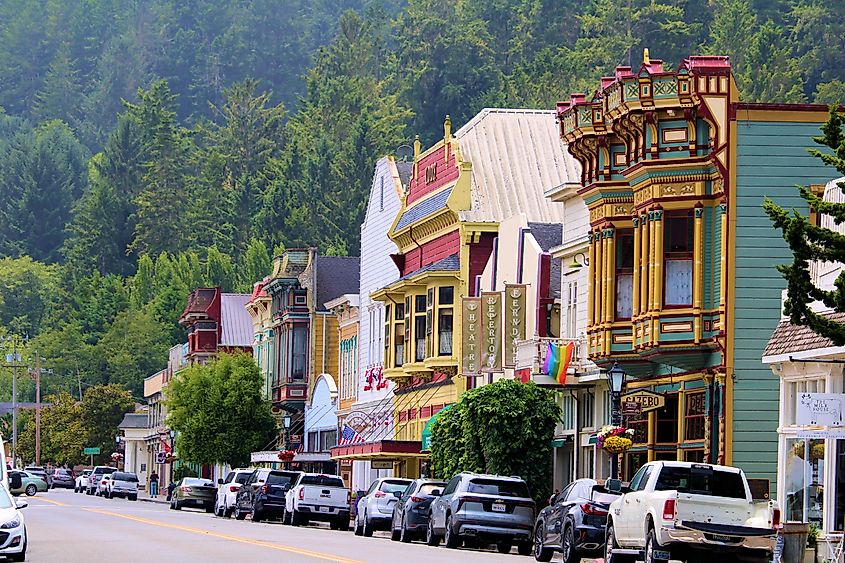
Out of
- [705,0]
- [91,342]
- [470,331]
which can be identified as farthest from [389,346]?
[91,342]

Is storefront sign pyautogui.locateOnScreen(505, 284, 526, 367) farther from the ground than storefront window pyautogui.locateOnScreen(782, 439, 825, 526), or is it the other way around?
storefront sign pyautogui.locateOnScreen(505, 284, 526, 367)

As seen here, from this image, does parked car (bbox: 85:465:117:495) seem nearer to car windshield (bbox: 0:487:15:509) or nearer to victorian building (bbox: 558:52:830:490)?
victorian building (bbox: 558:52:830:490)

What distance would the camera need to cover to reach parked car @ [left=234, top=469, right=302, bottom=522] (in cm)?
5650

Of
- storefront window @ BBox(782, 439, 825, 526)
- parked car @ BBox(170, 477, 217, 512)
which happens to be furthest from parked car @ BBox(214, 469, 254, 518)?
storefront window @ BBox(782, 439, 825, 526)

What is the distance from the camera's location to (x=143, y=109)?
570 feet

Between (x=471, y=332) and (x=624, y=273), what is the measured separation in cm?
1204

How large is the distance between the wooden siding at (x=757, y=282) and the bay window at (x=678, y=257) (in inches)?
45.5

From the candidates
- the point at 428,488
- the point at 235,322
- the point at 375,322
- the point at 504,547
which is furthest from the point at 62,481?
the point at 504,547

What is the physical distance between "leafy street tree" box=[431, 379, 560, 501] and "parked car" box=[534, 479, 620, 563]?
14.0 meters

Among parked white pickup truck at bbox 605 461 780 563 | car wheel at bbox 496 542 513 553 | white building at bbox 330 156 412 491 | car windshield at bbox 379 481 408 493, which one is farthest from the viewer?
white building at bbox 330 156 412 491

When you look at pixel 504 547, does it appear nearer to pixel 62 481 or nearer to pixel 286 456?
pixel 286 456

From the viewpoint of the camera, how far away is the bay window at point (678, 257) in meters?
41.5

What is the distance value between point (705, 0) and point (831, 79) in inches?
747

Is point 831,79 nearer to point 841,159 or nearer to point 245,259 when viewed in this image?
point 245,259
